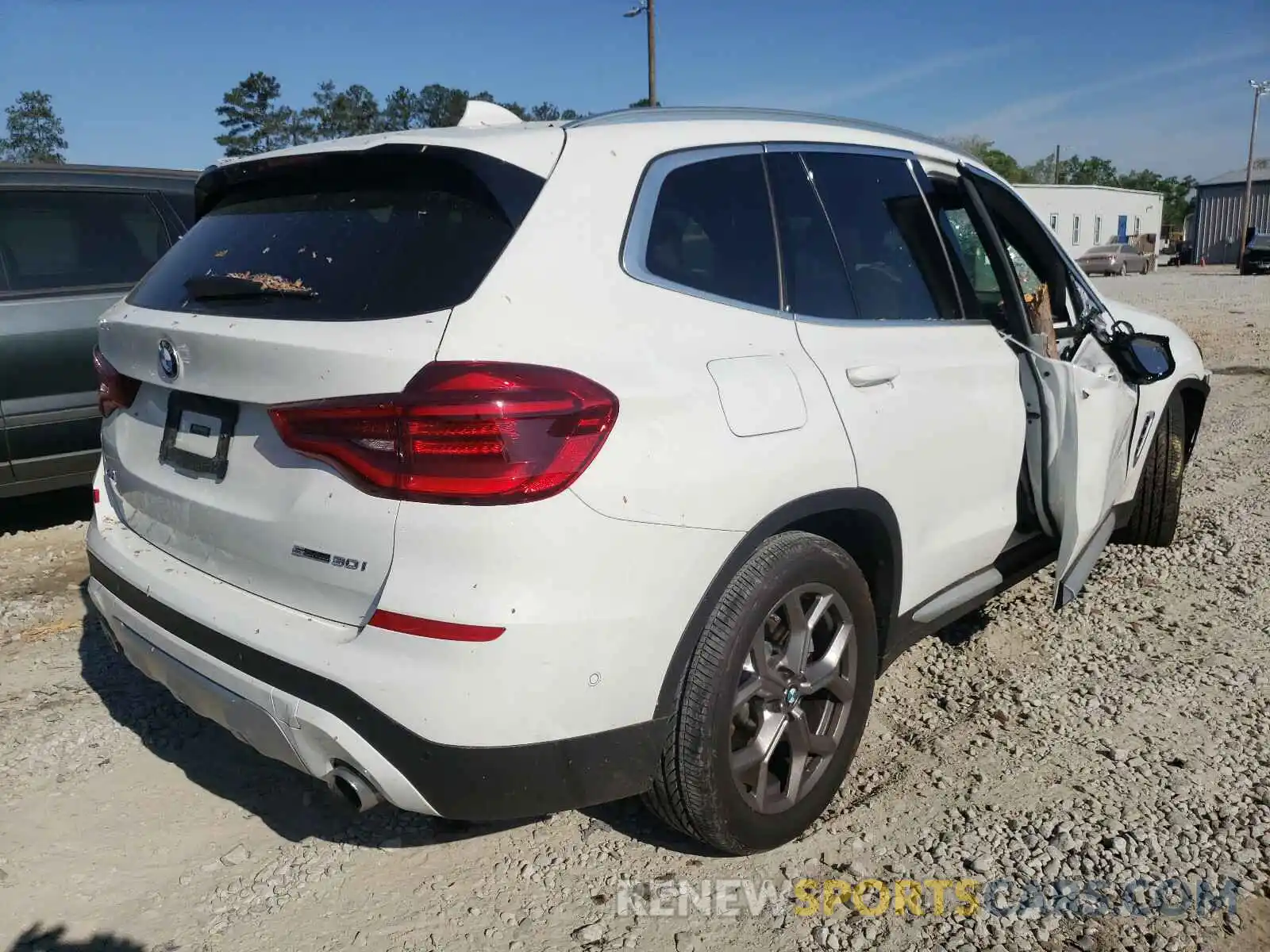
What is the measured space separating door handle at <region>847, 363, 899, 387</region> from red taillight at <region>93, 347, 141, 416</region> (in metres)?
1.88

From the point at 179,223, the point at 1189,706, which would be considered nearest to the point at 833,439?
the point at 1189,706

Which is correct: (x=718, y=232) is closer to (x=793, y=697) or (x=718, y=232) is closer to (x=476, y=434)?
(x=476, y=434)

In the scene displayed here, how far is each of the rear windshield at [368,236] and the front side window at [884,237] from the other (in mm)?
1107

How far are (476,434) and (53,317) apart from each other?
393 cm

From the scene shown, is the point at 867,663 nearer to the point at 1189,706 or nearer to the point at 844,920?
the point at 844,920

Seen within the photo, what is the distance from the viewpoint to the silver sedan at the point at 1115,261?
3809 centimetres

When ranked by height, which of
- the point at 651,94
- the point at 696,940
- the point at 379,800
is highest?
the point at 651,94

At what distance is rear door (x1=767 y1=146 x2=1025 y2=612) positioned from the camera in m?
2.61

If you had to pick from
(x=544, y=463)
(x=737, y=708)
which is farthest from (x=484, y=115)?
(x=737, y=708)

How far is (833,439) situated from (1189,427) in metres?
3.29

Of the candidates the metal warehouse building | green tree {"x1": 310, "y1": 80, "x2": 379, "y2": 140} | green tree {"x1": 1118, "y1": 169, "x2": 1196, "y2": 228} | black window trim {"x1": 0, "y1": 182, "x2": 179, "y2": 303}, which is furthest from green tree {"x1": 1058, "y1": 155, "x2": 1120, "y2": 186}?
black window trim {"x1": 0, "y1": 182, "x2": 179, "y2": 303}

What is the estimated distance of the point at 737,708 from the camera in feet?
7.77

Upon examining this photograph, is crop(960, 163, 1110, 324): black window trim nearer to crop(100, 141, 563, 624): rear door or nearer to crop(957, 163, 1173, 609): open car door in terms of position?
crop(957, 163, 1173, 609): open car door

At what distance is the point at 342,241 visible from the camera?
222 centimetres
